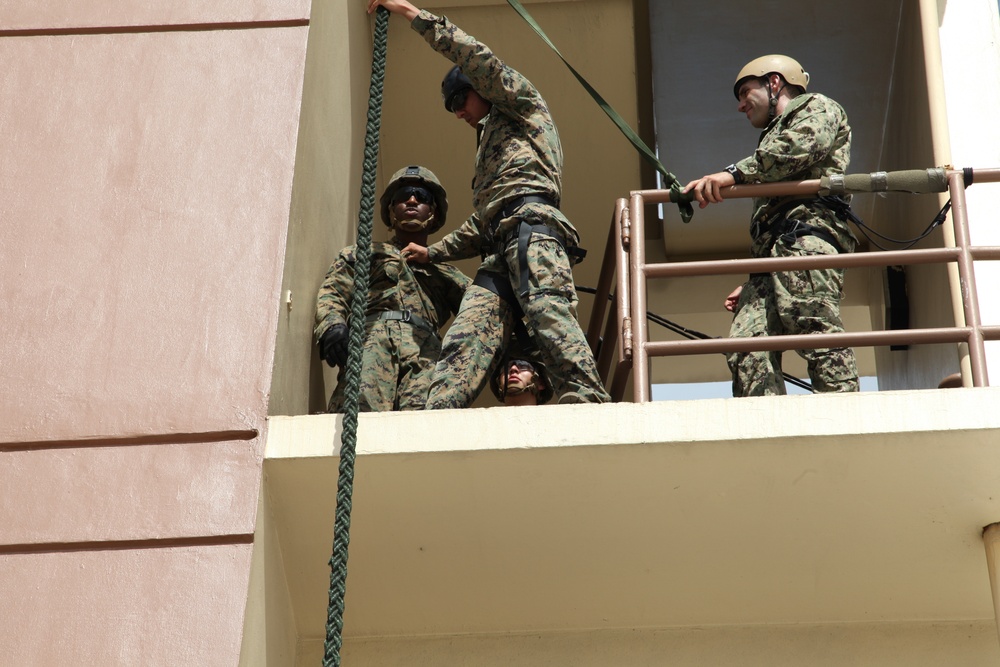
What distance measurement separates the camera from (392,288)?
18.4 ft

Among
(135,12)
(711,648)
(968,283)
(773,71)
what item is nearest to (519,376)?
(711,648)

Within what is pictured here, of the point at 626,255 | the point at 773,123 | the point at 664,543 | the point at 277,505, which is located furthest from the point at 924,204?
the point at 277,505

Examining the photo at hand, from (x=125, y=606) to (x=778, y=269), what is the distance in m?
2.32

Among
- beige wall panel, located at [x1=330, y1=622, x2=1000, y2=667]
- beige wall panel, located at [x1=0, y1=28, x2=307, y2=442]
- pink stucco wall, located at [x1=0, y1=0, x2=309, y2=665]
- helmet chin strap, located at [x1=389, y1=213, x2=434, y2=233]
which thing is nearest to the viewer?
pink stucco wall, located at [x1=0, y1=0, x2=309, y2=665]

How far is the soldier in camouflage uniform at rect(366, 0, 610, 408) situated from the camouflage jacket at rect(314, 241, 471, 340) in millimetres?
168

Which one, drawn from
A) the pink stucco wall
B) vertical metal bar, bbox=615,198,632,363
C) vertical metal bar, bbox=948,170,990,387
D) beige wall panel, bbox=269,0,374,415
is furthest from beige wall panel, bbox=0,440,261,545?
vertical metal bar, bbox=948,170,990,387

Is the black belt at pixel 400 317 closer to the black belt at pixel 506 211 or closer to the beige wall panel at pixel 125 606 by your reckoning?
the black belt at pixel 506 211

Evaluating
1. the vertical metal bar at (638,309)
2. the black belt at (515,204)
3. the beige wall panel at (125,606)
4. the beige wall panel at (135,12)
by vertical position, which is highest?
the beige wall panel at (135,12)

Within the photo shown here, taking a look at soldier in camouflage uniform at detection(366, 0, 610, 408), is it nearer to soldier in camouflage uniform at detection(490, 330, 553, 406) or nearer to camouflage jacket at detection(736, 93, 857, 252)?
soldier in camouflage uniform at detection(490, 330, 553, 406)

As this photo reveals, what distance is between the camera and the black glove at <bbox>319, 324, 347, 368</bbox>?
5.12 meters

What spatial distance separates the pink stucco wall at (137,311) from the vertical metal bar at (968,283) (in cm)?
220

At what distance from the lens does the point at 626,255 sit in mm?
4930

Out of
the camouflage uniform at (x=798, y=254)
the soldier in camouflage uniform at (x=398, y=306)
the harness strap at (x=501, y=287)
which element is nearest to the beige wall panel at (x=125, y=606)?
the soldier in camouflage uniform at (x=398, y=306)

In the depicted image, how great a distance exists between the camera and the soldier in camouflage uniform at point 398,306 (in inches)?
209
